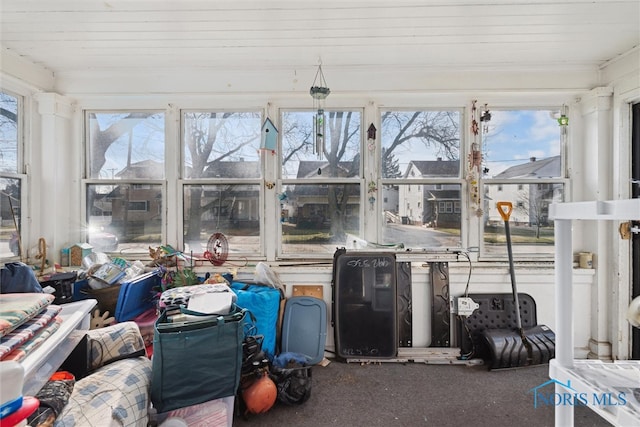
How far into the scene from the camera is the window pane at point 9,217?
7.81 feet

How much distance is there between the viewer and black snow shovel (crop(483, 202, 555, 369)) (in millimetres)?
2324

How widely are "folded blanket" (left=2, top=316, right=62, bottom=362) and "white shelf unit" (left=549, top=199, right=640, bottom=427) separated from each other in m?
1.48

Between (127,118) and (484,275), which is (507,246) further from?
(127,118)

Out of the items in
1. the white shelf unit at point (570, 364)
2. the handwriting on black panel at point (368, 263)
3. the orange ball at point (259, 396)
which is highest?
the white shelf unit at point (570, 364)

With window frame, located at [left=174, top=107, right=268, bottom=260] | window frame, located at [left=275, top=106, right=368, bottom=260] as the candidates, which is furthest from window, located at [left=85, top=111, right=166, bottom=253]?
window frame, located at [left=275, top=106, right=368, bottom=260]

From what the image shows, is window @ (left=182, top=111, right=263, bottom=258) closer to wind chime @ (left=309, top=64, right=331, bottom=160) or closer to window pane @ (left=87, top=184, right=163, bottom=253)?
window pane @ (left=87, top=184, right=163, bottom=253)

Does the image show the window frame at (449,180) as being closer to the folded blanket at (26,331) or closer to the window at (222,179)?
A: the window at (222,179)

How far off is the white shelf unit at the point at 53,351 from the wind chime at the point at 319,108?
1979mm

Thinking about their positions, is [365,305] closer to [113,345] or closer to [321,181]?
[321,181]

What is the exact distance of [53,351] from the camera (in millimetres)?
1156

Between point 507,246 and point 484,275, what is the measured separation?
1.05ft

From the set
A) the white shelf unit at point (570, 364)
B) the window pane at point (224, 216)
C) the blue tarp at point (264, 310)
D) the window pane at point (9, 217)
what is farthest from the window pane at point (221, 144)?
the white shelf unit at point (570, 364)

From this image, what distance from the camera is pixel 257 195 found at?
2.82m

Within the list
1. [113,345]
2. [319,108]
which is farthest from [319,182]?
[113,345]
